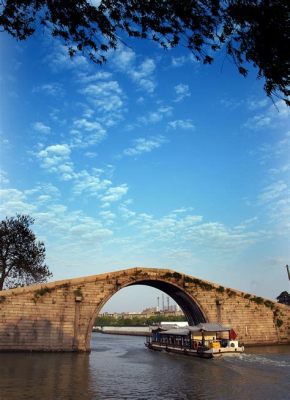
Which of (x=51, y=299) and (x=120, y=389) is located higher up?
(x=51, y=299)

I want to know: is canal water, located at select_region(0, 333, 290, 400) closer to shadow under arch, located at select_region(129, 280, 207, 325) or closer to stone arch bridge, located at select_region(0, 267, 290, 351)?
stone arch bridge, located at select_region(0, 267, 290, 351)

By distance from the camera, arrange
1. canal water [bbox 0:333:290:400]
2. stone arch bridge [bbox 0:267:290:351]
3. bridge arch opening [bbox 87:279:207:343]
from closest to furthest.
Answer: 1. canal water [bbox 0:333:290:400]
2. stone arch bridge [bbox 0:267:290:351]
3. bridge arch opening [bbox 87:279:207:343]

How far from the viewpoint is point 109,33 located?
7.73 metres

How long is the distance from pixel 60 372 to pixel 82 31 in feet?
56.6

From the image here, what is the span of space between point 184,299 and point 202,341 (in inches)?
323

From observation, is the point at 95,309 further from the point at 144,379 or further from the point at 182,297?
the point at 144,379

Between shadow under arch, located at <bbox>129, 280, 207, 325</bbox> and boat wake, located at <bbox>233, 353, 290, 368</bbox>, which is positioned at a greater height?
shadow under arch, located at <bbox>129, 280, 207, 325</bbox>

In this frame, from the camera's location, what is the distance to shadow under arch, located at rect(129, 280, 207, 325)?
3466 cm

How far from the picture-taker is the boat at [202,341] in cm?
2712

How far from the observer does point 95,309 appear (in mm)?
30281

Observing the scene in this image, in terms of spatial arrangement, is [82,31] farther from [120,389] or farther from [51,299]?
[51,299]

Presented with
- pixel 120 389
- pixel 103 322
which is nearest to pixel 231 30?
pixel 120 389

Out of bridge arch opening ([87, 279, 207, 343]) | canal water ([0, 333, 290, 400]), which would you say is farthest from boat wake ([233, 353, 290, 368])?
bridge arch opening ([87, 279, 207, 343])

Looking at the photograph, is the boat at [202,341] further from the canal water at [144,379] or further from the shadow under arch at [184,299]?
the shadow under arch at [184,299]
